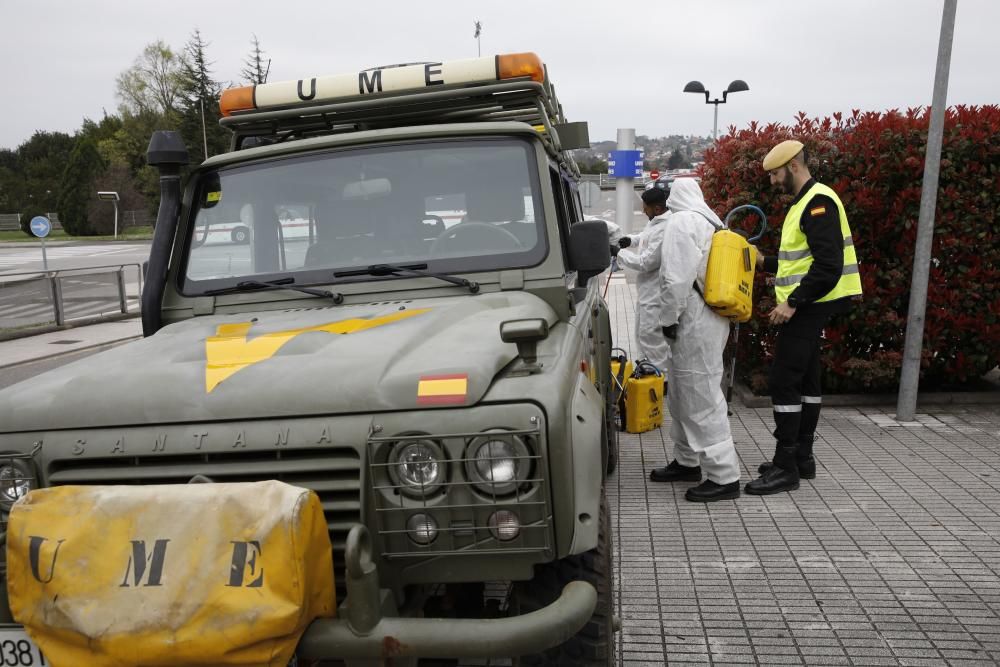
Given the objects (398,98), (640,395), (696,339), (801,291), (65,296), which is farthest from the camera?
(65,296)

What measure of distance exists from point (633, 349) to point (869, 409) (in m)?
3.62

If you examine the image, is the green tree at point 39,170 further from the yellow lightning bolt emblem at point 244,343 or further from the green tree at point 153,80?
the yellow lightning bolt emblem at point 244,343

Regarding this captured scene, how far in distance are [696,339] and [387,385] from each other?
319cm

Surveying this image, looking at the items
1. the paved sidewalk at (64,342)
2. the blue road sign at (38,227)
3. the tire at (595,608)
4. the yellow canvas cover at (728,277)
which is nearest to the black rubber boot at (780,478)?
the yellow canvas cover at (728,277)

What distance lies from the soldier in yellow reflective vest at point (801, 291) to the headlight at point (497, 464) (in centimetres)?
334

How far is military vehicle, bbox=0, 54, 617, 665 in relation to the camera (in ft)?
7.73

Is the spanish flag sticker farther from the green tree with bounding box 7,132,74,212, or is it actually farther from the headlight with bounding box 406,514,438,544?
the green tree with bounding box 7,132,74,212

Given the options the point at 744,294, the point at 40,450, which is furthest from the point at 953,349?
the point at 40,450

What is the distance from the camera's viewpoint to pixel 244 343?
306 cm

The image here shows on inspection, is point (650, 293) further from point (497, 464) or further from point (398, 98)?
point (497, 464)

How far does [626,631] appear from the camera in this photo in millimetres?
3789

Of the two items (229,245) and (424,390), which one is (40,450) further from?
(229,245)

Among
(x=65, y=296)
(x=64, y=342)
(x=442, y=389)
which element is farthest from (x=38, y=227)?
(x=442, y=389)

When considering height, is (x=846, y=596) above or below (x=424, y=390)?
below
